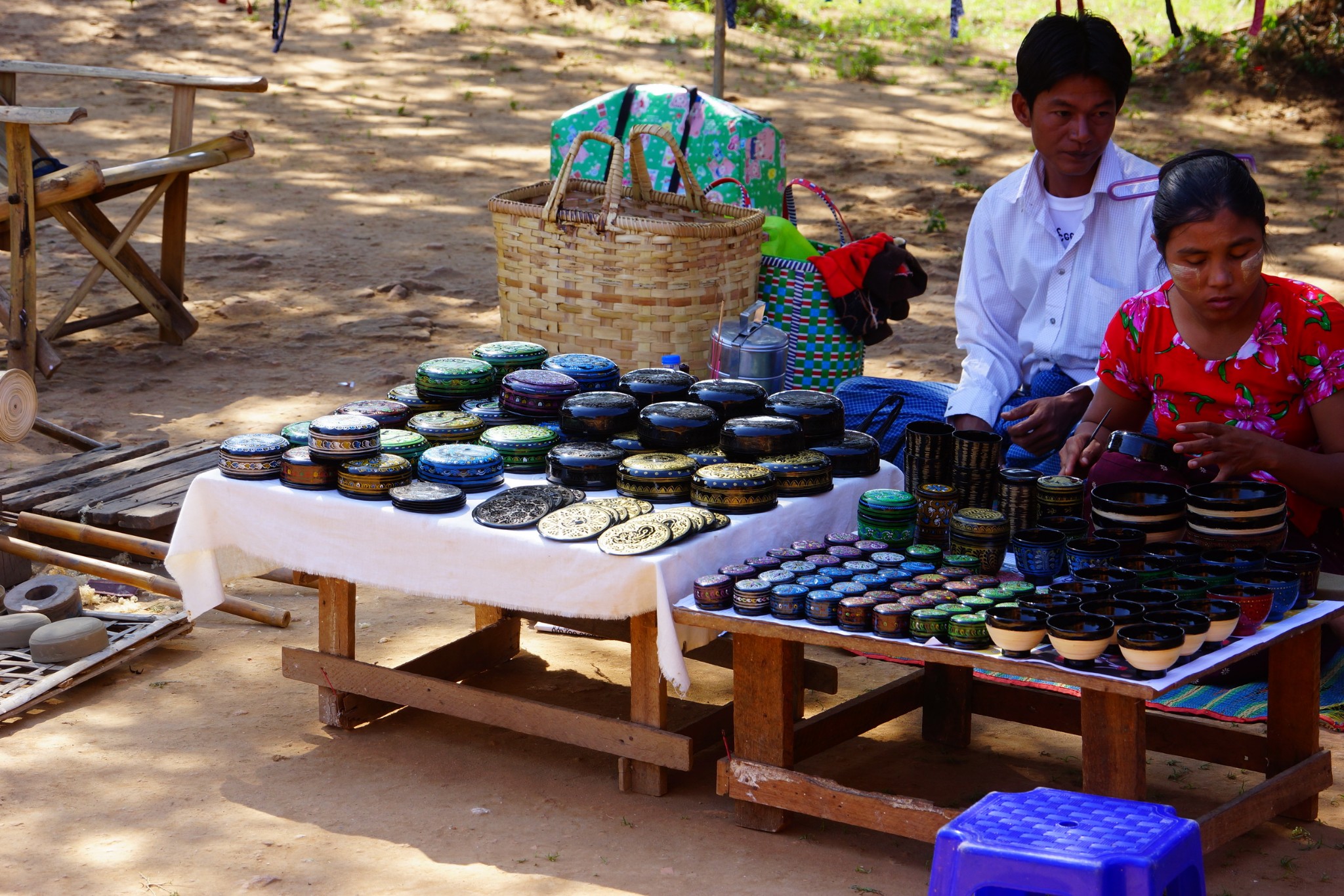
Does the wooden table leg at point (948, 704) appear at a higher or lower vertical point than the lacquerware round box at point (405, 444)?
lower

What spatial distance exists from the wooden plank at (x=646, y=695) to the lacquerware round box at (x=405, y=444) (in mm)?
653

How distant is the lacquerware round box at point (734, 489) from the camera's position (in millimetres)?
2916

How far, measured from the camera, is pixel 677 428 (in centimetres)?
314

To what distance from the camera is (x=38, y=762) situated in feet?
10.3

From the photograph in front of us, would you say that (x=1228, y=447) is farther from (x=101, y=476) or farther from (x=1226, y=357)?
(x=101, y=476)

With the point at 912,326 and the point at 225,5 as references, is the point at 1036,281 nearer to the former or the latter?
the point at 912,326

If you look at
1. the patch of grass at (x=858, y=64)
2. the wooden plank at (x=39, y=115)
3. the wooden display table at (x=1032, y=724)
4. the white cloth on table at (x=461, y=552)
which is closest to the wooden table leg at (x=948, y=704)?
the wooden display table at (x=1032, y=724)

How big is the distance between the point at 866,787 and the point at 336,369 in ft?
12.1

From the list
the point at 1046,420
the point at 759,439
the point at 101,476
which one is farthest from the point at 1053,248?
the point at 101,476

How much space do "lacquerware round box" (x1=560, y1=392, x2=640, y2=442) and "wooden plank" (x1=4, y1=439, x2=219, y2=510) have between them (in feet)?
6.77

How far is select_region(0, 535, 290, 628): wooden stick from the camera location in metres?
3.86

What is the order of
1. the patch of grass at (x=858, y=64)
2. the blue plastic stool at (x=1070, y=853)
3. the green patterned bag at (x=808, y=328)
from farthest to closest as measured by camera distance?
the patch of grass at (x=858, y=64), the green patterned bag at (x=808, y=328), the blue plastic stool at (x=1070, y=853)

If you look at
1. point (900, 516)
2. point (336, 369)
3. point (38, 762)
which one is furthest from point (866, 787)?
point (336, 369)

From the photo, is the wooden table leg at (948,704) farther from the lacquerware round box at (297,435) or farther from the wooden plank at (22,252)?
the wooden plank at (22,252)
